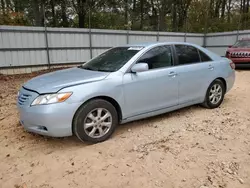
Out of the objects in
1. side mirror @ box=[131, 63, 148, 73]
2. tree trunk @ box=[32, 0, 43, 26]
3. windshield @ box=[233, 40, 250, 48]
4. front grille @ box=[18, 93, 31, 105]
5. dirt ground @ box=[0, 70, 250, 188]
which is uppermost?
tree trunk @ box=[32, 0, 43, 26]

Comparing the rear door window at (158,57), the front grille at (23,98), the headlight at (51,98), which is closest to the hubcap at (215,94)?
the rear door window at (158,57)

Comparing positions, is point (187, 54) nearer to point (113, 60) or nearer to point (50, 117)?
point (113, 60)

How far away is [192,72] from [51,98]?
261cm

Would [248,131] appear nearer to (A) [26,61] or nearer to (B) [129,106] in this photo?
(B) [129,106]

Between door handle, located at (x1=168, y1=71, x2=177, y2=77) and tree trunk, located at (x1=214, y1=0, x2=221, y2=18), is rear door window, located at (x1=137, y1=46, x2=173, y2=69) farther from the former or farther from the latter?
tree trunk, located at (x1=214, y1=0, x2=221, y2=18)

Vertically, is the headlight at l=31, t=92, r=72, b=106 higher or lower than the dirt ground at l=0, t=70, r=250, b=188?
higher

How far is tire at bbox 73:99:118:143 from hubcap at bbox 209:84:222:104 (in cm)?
234

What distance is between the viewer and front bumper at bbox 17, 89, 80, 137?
2900 millimetres

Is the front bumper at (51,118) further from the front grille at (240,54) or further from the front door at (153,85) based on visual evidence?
the front grille at (240,54)

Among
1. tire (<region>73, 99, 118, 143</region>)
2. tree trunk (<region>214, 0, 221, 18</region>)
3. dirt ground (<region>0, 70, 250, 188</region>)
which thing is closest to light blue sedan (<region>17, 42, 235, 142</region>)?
tire (<region>73, 99, 118, 143</region>)

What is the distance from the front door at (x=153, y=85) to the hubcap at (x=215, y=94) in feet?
3.49

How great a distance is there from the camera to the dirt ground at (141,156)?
8.07 ft

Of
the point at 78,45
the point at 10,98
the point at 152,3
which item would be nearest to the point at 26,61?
the point at 78,45

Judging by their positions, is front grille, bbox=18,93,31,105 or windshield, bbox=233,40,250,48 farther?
windshield, bbox=233,40,250,48
